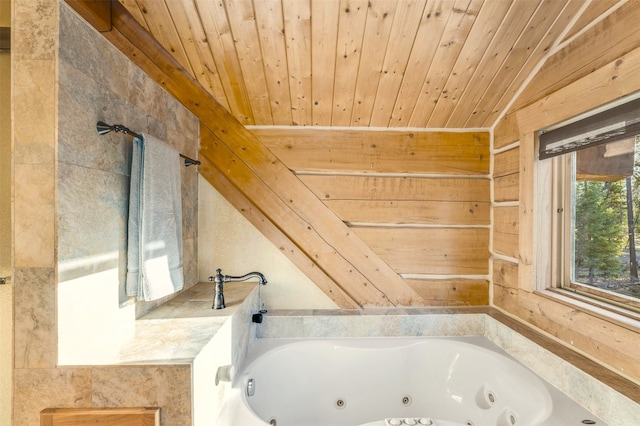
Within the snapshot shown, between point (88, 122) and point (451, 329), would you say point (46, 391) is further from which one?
point (451, 329)

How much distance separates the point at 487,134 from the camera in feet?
7.89

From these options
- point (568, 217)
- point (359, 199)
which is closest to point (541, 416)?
point (568, 217)

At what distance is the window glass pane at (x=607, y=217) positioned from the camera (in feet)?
4.91

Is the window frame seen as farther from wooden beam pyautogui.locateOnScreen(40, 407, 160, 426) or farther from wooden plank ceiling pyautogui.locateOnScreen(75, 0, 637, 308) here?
wooden beam pyautogui.locateOnScreen(40, 407, 160, 426)

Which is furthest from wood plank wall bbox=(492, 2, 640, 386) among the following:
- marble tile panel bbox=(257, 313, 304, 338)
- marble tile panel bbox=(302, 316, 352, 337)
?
marble tile panel bbox=(257, 313, 304, 338)

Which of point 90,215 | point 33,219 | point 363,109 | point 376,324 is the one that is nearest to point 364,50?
point 363,109

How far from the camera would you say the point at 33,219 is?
3.50 feet

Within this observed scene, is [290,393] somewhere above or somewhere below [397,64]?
below

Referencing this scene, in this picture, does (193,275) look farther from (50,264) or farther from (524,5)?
(524,5)

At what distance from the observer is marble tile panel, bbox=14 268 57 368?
3.48ft

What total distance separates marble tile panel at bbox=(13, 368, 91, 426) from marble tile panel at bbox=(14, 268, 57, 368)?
0.13 feet

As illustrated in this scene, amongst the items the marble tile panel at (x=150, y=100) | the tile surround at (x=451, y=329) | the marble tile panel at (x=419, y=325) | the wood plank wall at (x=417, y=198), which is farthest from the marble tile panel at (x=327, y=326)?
the marble tile panel at (x=150, y=100)

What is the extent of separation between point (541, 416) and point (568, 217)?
1.10 metres

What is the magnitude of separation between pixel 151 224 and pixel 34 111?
0.62 meters
